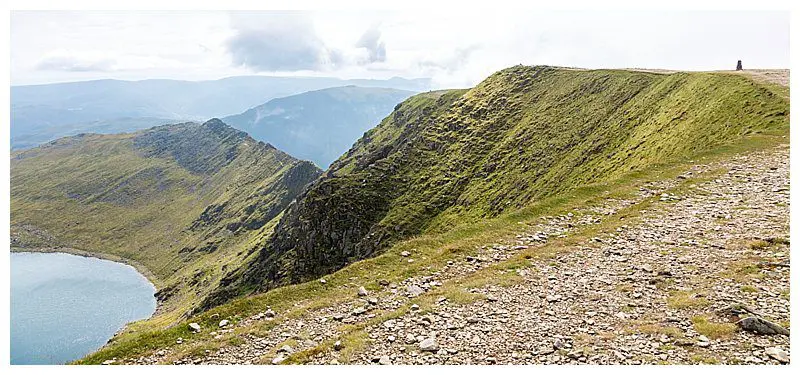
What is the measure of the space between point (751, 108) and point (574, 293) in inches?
1468

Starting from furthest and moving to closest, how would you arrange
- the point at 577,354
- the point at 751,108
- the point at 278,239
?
1. the point at 278,239
2. the point at 751,108
3. the point at 577,354

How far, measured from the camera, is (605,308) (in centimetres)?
1384

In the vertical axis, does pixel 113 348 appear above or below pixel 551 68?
below

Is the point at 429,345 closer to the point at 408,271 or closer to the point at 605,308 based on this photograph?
the point at 605,308

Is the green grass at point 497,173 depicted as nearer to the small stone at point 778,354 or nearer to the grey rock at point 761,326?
the grey rock at point 761,326

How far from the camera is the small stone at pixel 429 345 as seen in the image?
1244cm

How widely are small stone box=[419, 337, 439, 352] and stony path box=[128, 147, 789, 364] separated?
30 millimetres

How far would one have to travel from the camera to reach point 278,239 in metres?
142

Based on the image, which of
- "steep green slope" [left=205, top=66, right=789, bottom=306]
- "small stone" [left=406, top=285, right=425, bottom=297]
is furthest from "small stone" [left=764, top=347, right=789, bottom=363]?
"steep green slope" [left=205, top=66, right=789, bottom=306]

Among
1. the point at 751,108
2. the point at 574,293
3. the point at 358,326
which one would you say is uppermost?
the point at 751,108

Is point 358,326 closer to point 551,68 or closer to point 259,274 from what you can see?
point 259,274

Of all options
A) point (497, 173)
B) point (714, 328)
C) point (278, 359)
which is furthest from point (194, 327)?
point (497, 173)

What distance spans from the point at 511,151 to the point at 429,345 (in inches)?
3781

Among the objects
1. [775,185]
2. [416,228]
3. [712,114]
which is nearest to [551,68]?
[416,228]
